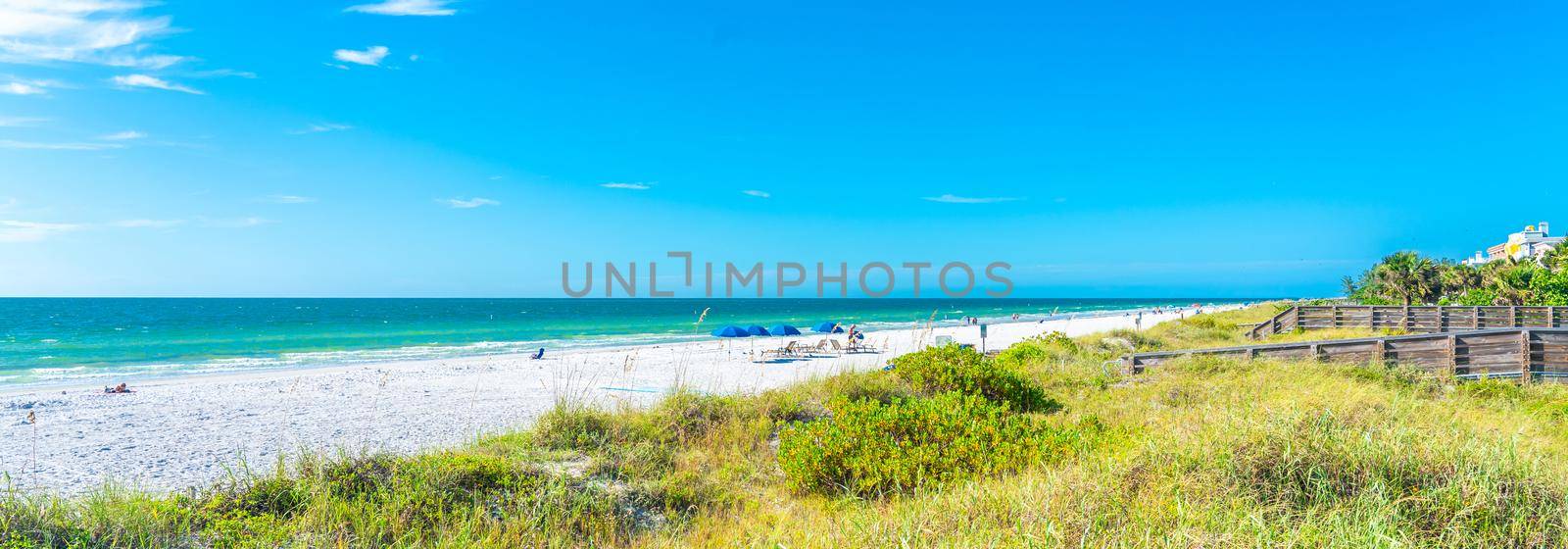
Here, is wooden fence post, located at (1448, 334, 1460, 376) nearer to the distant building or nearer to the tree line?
the tree line

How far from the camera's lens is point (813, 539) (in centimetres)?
346

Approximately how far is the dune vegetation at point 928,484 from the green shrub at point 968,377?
22.8 inches

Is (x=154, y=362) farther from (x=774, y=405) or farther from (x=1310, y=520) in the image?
(x=1310, y=520)

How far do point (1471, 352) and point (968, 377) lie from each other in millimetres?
7440

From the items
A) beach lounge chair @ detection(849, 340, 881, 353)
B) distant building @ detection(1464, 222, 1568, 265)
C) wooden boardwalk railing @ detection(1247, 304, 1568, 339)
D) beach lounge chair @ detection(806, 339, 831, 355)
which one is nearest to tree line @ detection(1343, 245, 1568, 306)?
wooden boardwalk railing @ detection(1247, 304, 1568, 339)

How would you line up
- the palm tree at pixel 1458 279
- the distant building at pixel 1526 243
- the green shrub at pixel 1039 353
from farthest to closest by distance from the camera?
1. the distant building at pixel 1526 243
2. the palm tree at pixel 1458 279
3. the green shrub at pixel 1039 353

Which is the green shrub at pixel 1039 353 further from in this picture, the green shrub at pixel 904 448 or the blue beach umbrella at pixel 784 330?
the blue beach umbrella at pixel 784 330

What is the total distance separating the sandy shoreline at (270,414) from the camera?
8438 mm

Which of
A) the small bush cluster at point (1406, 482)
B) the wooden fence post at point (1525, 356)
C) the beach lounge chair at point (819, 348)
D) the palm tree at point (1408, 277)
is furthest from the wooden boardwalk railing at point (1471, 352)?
the palm tree at point (1408, 277)

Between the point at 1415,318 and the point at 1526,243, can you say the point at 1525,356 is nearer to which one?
the point at 1415,318

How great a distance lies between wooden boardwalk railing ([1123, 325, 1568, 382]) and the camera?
943 cm

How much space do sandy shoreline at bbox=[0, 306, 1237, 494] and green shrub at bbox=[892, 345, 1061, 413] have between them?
88.2 inches

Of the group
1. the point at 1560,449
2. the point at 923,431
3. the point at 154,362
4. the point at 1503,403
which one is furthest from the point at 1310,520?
the point at 154,362

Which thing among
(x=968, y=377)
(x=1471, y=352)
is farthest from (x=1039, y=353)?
(x=1471, y=352)
